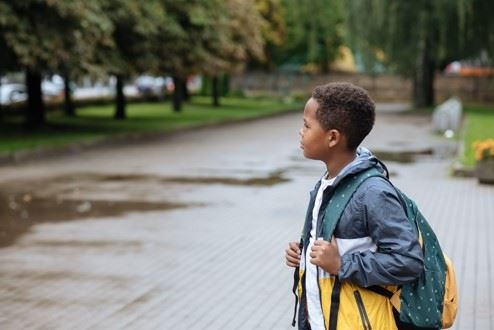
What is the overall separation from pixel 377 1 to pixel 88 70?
58.4 ft

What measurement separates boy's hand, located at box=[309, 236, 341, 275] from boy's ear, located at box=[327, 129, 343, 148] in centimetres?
36

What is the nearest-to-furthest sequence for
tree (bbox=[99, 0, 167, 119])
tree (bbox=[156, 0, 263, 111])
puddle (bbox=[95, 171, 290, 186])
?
puddle (bbox=[95, 171, 290, 186]) → tree (bbox=[99, 0, 167, 119]) → tree (bbox=[156, 0, 263, 111])

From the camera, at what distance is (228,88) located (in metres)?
63.0

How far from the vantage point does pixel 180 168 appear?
1928cm

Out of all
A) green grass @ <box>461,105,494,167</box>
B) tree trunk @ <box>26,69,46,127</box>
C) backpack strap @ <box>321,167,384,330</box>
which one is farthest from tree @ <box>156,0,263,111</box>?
backpack strap @ <box>321,167,384,330</box>

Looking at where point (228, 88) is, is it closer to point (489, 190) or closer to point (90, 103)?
point (90, 103)

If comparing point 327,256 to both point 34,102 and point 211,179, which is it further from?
point 34,102

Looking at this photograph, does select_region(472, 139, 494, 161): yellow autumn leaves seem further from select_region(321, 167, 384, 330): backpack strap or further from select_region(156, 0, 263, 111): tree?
select_region(156, 0, 263, 111): tree

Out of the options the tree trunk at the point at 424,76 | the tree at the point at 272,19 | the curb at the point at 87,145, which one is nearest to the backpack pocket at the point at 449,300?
the curb at the point at 87,145

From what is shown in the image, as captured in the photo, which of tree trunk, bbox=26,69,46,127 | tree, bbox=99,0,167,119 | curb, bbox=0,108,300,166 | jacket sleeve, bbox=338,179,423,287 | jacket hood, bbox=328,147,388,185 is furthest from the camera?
tree trunk, bbox=26,69,46,127

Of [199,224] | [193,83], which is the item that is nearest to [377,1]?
[199,224]

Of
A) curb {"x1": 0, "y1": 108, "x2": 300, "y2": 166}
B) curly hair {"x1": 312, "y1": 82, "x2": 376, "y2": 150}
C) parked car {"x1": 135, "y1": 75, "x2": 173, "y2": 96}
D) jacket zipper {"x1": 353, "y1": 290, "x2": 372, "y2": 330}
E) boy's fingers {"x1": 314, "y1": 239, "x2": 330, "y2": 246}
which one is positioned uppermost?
curly hair {"x1": 312, "y1": 82, "x2": 376, "y2": 150}

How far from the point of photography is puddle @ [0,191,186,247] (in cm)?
1215

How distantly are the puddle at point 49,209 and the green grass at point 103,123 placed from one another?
6572 mm
